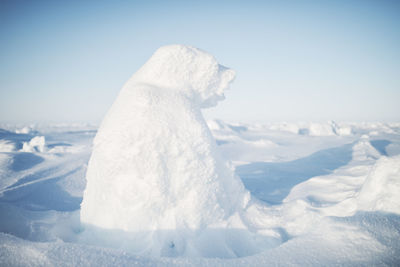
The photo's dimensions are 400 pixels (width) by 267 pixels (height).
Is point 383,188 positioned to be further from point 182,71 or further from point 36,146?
point 36,146

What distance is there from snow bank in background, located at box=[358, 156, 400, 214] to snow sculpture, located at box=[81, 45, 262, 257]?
2.73 metres

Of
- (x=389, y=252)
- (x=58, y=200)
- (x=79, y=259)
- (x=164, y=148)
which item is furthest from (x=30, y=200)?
(x=389, y=252)

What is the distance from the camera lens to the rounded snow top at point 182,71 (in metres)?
5.03

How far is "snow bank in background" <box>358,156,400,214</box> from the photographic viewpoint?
3.62 m

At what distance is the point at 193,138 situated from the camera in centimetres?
494

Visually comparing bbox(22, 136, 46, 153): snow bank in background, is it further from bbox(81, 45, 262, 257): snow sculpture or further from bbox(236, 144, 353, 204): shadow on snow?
bbox(236, 144, 353, 204): shadow on snow

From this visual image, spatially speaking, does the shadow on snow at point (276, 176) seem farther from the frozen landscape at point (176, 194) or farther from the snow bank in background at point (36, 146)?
the snow bank in background at point (36, 146)

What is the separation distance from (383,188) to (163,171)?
15.2ft

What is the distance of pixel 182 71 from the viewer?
519cm

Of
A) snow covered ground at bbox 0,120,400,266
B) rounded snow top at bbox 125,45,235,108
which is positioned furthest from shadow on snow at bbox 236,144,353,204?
rounded snow top at bbox 125,45,235,108

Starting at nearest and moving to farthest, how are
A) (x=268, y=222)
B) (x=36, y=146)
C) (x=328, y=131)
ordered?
(x=268, y=222), (x=36, y=146), (x=328, y=131)

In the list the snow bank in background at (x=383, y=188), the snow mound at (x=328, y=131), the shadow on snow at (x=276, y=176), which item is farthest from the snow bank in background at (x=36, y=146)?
the snow mound at (x=328, y=131)

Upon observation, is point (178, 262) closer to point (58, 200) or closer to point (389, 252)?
point (389, 252)

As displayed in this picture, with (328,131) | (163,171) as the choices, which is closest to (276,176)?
(163,171)
